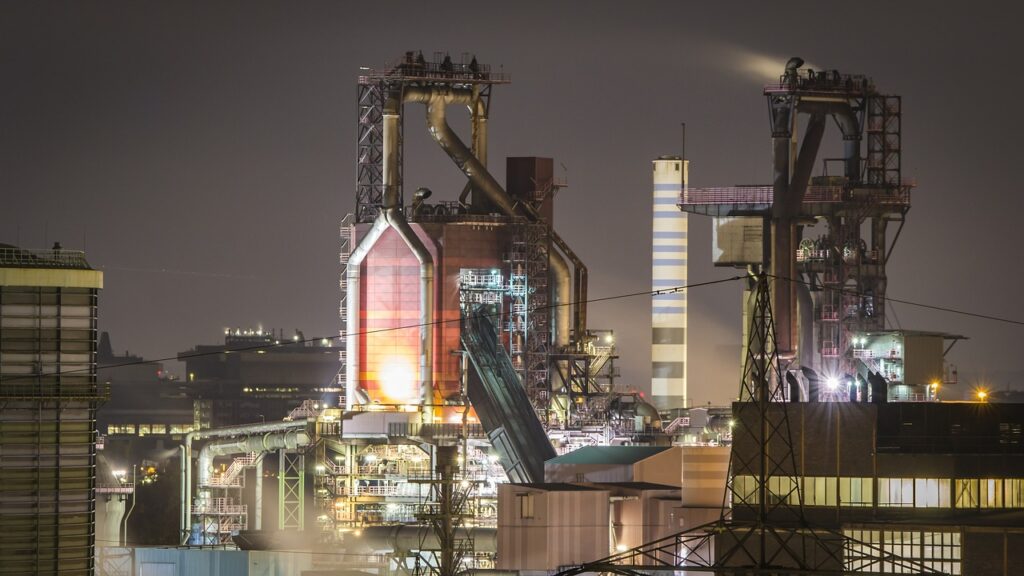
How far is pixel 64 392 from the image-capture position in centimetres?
7231

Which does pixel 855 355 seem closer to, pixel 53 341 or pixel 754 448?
pixel 754 448

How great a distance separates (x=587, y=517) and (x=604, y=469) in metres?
11.3

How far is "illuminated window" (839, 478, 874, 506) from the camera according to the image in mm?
78812

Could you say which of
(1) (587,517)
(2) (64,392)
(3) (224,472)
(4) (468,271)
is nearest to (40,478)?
(2) (64,392)

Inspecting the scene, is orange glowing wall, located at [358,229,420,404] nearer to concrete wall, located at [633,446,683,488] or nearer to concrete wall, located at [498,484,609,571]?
concrete wall, located at [633,446,683,488]

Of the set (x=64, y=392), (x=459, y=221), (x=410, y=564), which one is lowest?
(x=410, y=564)

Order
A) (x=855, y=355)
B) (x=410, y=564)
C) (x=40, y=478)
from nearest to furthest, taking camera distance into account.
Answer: (x=40, y=478) < (x=410, y=564) < (x=855, y=355)

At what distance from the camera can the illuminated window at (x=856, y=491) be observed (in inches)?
3103

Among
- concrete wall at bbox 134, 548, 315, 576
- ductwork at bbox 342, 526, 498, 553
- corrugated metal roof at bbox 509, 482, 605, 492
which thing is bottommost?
concrete wall at bbox 134, 548, 315, 576

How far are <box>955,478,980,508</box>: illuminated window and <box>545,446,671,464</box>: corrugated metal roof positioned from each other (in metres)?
20.7

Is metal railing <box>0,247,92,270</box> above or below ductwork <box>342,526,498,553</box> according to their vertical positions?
above

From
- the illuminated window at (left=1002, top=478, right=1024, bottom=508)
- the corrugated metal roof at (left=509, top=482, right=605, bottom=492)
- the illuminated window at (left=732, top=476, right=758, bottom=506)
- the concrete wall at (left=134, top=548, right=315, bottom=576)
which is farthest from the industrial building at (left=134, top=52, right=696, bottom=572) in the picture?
the illuminated window at (left=1002, top=478, right=1024, bottom=508)

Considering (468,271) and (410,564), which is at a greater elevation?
(468,271)

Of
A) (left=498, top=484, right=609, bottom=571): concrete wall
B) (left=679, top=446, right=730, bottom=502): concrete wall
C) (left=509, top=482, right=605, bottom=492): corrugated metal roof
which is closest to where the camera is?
(left=498, top=484, right=609, bottom=571): concrete wall
